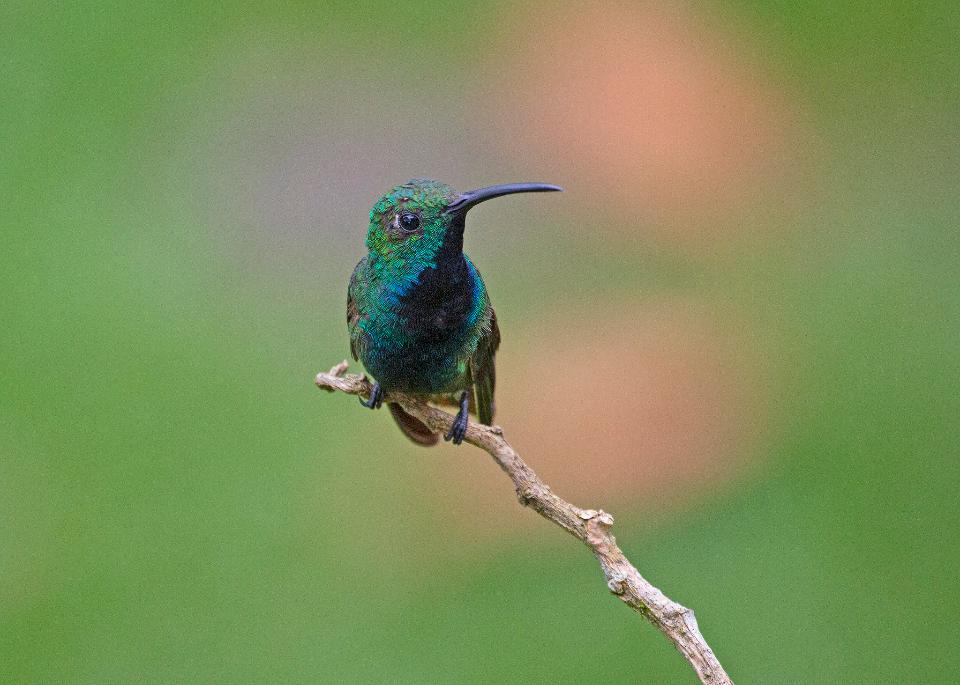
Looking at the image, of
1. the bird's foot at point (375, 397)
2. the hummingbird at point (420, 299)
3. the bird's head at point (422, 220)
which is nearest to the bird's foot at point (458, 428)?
the hummingbird at point (420, 299)

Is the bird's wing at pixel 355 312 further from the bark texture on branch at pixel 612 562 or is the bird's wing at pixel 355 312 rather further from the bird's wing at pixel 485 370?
the bark texture on branch at pixel 612 562

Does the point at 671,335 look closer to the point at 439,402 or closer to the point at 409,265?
the point at 439,402

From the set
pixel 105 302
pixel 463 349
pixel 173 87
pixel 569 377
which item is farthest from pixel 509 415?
pixel 463 349

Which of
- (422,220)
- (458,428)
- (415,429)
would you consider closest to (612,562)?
(458,428)

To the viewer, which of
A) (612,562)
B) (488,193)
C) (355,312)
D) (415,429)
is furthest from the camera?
(415,429)

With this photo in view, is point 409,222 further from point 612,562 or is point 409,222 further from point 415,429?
point 612,562

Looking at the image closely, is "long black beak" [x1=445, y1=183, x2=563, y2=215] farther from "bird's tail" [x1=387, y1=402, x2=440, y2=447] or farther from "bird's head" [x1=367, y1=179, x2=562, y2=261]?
→ "bird's tail" [x1=387, y1=402, x2=440, y2=447]
